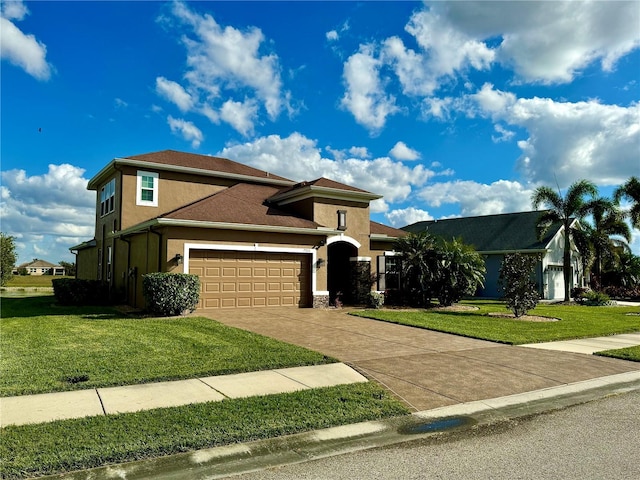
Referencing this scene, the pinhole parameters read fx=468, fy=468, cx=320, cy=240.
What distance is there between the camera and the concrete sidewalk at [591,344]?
11.0m

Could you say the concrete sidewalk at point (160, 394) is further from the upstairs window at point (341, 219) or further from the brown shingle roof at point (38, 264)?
the brown shingle roof at point (38, 264)

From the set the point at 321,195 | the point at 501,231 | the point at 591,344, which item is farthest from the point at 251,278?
the point at 501,231

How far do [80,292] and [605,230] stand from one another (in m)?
30.4

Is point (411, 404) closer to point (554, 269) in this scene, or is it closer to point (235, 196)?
point (235, 196)

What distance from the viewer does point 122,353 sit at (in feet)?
29.2

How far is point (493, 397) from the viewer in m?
6.85

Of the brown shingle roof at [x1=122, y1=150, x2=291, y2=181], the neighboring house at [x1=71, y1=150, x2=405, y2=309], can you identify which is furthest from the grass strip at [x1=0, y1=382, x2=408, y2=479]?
the brown shingle roof at [x1=122, y1=150, x2=291, y2=181]

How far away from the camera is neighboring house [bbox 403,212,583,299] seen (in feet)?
96.7

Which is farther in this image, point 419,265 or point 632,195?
point 632,195

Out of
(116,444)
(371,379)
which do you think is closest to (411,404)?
(371,379)

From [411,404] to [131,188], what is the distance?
17928 mm

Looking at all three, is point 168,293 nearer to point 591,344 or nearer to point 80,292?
point 80,292

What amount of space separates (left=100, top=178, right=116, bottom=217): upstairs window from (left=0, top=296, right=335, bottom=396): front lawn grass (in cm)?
965

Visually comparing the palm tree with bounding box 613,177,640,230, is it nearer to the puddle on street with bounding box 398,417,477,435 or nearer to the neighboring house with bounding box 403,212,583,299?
the neighboring house with bounding box 403,212,583,299
